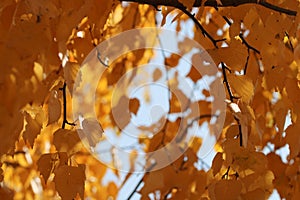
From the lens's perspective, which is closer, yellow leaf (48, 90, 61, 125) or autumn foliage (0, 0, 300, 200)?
autumn foliage (0, 0, 300, 200)

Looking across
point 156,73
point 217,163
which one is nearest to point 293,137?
point 217,163

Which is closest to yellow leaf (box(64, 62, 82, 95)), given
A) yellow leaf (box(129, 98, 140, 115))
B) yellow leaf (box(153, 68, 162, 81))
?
yellow leaf (box(129, 98, 140, 115))

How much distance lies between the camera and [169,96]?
1984 millimetres

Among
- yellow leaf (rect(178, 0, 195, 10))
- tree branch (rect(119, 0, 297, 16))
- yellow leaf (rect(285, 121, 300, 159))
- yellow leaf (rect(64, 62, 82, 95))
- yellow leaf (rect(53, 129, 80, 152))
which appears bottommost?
yellow leaf (rect(53, 129, 80, 152))

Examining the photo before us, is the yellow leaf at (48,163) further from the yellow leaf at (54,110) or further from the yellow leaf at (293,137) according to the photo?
the yellow leaf at (293,137)

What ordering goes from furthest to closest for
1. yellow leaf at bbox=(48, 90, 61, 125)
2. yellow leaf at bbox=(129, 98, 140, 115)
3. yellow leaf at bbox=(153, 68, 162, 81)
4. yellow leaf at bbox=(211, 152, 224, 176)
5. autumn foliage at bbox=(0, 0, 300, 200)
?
1. yellow leaf at bbox=(153, 68, 162, 81)
2. yellow leaf at bbox=(129, 98, 140, 115)
3. yellow leaf at bbox=(211, 152, 224, 176)
4. yellow leaf at bbox=(48, 90, 61, 125)
5. autumn foliage at bbox=(0, 0, 300, 200)

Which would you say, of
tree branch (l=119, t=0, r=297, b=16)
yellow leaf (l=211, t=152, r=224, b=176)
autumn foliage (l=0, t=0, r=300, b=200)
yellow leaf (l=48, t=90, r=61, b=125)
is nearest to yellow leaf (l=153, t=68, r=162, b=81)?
autumn foliage (l=0, t=0, r=300, b=200)

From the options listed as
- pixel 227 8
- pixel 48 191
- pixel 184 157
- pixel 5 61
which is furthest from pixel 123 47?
pixel 5 61

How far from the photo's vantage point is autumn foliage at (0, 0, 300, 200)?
1023 millimetres

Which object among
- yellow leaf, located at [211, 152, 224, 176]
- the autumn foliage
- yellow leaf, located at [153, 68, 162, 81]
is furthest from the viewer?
yellow leaf, located at [153, 68, 162, 81]

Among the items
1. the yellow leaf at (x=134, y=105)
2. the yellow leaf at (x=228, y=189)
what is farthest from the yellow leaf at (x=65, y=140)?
the yellow leaf at (x=134, y=105)

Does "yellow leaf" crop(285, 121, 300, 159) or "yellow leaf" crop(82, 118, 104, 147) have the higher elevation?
"yellow leaf" crop(285, 121, 300, 159)

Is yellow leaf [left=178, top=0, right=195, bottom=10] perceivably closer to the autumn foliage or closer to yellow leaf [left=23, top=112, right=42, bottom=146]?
the autumn foliage

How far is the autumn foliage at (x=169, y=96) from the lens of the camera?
1023mm
